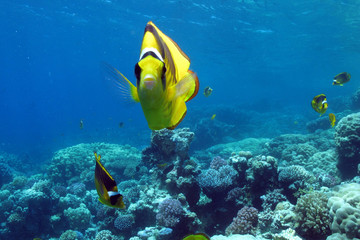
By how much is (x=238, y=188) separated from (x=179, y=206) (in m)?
1.73

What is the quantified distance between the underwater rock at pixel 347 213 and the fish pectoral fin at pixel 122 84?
377 centimetres

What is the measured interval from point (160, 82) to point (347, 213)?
154 inches

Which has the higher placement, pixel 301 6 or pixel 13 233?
pixel 301 6

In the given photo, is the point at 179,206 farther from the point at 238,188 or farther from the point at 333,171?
the point at 333,171

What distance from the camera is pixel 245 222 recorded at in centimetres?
477

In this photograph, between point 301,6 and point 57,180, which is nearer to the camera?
point 57,180

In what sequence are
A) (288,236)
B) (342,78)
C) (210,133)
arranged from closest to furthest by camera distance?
1. (288,236)
2. (342,78)
3. (210,133)

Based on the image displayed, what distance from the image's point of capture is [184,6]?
23.6 meters

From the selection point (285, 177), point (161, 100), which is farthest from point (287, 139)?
point (161, 100)

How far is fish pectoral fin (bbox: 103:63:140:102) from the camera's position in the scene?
1017 millimetres

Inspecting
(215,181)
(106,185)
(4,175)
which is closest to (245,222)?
(215,181)

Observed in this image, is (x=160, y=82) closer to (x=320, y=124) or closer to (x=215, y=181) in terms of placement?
(x=215, y=181)

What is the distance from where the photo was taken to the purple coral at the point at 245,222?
4.73m

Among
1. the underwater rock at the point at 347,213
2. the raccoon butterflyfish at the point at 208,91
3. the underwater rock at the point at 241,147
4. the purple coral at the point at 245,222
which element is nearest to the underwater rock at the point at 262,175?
the purple coral at the point at 245,222
